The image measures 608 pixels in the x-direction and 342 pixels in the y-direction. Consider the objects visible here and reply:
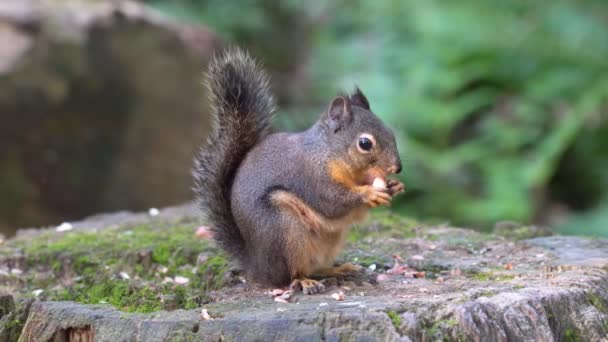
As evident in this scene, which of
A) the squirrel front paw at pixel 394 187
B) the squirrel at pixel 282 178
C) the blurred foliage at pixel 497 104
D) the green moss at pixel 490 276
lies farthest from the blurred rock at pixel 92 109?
the green moss at pixel 490 276

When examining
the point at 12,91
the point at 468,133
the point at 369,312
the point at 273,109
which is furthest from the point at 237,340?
the point at 468,133

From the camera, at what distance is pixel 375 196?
282 cm

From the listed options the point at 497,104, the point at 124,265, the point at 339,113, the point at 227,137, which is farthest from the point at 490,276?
the point at 497,104

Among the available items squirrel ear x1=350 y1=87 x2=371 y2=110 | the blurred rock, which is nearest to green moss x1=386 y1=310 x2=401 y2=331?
squirrel ear x1=350 y1=87 x2=371 y2=110

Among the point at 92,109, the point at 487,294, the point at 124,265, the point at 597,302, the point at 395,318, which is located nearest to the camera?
the point at 395,318

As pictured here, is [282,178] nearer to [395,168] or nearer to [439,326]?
[395,168]

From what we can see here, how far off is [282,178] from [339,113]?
302 mm

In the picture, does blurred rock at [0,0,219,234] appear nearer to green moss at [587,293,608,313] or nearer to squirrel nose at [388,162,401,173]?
squirrel nose at [388,162,401,173]

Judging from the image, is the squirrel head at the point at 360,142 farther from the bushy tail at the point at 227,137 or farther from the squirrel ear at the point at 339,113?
the bushy tail at the point at 227,137

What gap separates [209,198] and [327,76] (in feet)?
18.2

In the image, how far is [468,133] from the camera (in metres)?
7.74

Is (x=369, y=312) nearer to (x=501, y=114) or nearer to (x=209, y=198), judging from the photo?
(x=209, y=198)

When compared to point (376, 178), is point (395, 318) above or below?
below

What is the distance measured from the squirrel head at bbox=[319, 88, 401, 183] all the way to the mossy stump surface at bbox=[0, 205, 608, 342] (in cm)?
37
